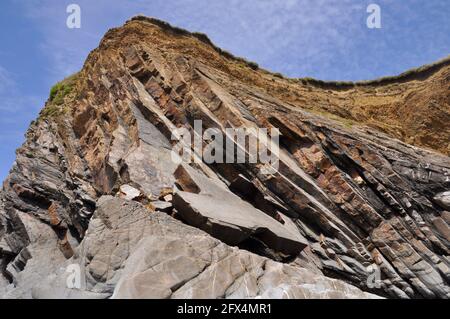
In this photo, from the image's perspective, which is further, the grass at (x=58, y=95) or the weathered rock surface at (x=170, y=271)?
the grass at (x=58, y=95)

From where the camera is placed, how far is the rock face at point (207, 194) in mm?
10578

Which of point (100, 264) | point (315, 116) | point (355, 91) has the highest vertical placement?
point (355, 91)

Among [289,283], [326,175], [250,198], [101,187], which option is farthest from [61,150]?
[289,283]

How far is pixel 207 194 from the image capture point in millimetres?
14836

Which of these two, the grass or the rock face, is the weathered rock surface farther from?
the grass

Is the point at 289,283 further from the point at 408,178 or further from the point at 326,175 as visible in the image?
the point at 408,178

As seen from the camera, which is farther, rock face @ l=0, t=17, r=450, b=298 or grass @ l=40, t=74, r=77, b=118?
grass @ l=40, t=74, r=77, b=118

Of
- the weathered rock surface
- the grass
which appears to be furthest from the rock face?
the grass

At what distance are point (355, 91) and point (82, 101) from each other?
2013cm

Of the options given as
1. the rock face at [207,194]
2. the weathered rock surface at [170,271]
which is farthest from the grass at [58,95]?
the weathered rock surface at [170,271]

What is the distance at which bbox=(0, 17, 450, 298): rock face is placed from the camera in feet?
34.7

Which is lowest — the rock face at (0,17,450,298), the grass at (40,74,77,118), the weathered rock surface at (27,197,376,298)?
the weathered rock surface at (27,197,376,298)

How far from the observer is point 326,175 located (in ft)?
63.7

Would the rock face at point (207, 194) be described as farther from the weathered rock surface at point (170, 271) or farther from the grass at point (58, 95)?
the grass at point (58, 95)
